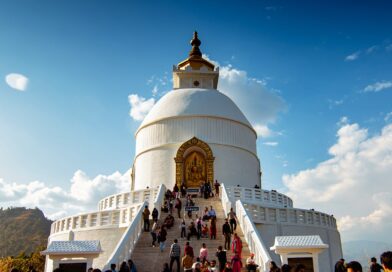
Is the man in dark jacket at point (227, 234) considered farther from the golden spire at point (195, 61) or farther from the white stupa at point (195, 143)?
the golden spire at point (195, 61)

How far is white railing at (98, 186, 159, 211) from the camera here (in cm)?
2155

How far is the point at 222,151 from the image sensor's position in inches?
1135

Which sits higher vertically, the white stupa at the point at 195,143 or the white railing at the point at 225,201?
the white stupa at the point at 195,143

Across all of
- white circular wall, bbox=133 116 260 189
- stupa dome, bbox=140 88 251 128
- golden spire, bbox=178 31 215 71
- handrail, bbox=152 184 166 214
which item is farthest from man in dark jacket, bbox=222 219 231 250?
golden spire, bbox=178 31 215 71

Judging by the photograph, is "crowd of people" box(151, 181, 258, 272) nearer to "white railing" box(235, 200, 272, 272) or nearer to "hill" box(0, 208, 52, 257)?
"white railing" box(235, 200, 272, 272)

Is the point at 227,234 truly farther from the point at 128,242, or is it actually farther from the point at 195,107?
the point at 195,107

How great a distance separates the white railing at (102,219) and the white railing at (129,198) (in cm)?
169

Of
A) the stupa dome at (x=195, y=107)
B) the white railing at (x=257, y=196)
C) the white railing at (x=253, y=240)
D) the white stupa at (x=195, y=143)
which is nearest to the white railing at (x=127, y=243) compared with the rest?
the white railing at (x=253, y=240)

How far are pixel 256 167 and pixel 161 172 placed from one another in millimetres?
7073

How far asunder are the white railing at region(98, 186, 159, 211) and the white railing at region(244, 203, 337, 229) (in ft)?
16.9

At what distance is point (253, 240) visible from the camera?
14.2 metres

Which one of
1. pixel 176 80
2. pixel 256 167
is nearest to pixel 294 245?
pixel 256 167

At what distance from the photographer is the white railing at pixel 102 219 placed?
18981 mm

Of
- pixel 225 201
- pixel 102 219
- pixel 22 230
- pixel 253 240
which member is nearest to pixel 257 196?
pixel 225 201
